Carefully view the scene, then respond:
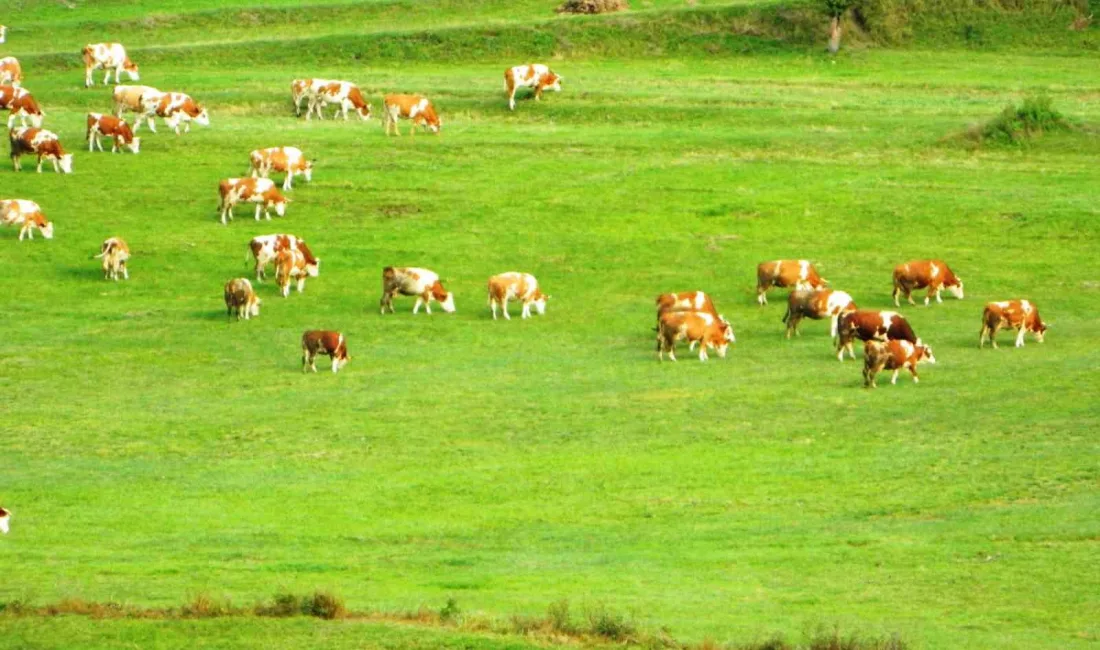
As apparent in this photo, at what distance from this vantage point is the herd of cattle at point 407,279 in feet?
136

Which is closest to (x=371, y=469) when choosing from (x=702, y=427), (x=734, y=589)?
(x=702, y=427)

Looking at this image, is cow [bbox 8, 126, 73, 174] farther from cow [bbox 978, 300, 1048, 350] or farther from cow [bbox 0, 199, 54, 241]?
cow [bbox 978, 300, 1048, 350]

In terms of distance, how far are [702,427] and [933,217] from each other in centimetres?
2176

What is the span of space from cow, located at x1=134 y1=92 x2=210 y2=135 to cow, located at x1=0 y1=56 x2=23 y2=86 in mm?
6610

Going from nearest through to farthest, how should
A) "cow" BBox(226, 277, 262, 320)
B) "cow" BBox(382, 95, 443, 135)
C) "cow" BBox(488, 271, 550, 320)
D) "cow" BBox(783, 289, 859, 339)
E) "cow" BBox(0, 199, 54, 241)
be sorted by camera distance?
"cow" BBox(783, 289, 859, 339)
"cow" BBox(226, 277, 262, 320)
"cow" BBox(488, 271, 550, 320)
"cow" BBox(0, 199, 54, 241)
"cow" BBox(382, 95, 443, 135)

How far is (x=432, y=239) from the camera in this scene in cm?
5234

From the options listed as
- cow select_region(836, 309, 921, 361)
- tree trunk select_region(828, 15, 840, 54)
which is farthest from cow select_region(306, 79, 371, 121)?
cow select_region(836, 309, 921, 361)

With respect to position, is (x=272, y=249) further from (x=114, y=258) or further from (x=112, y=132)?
(x=112, y=132)

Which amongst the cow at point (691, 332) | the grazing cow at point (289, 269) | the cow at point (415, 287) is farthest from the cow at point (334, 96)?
the cow at point (691, 332)

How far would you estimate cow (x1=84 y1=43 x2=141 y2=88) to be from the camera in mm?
69125

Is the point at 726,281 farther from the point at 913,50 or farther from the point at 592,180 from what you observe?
the point at 913,50

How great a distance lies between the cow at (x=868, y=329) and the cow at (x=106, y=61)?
35659 mm

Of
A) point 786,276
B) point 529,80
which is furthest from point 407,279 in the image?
point 529,80

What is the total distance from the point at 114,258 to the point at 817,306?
16762mm
